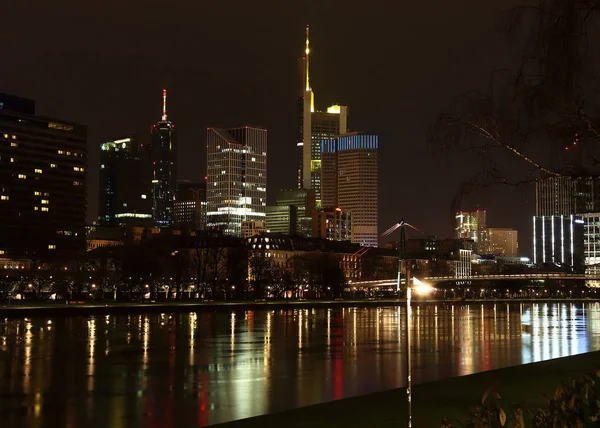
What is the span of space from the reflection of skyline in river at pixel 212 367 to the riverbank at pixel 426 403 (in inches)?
88.1

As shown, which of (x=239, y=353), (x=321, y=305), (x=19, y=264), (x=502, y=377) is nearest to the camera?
(x=502, y=377)

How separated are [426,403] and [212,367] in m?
14.1

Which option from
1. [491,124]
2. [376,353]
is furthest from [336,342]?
[491,124]

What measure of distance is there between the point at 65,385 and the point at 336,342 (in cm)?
2240

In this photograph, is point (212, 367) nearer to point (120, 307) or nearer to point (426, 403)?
point (426, 403)

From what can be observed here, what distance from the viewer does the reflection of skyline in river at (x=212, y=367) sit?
2044 centimetres

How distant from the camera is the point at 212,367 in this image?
101 ft

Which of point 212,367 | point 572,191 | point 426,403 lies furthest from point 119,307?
point 572,191

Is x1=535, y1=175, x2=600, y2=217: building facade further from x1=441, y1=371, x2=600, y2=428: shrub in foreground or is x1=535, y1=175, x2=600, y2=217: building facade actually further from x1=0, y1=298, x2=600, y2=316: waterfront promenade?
x1=0, y1=298, x2=600, y2=316: waterfront promenade

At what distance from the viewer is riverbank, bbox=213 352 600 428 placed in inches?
629

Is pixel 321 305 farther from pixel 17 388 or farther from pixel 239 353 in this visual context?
pixel 17 388

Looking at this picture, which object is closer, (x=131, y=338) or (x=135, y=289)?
(x=131, y=338)

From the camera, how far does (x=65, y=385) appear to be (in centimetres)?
2531

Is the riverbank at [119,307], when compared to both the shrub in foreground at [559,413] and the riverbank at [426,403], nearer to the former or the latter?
the riverbank at [426,403]
